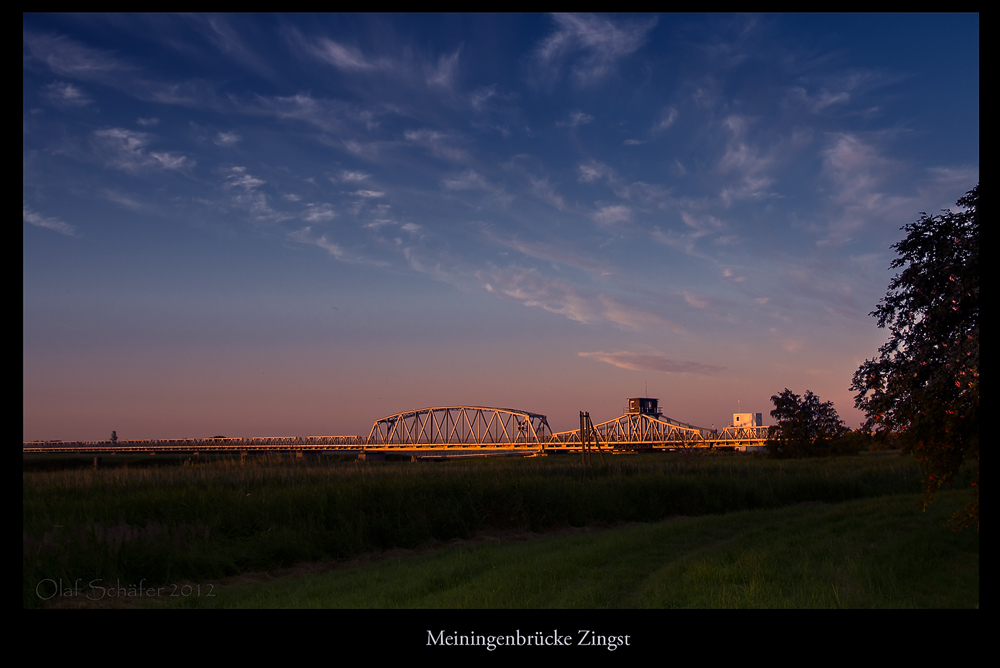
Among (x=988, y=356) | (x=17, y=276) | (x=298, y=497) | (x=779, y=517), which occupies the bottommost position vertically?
(x=779, y=517)

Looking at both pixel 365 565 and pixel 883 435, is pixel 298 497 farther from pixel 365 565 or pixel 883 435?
pixel 883 435

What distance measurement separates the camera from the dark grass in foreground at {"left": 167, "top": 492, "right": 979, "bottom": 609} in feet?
24.8

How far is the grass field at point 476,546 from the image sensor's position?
823 cm

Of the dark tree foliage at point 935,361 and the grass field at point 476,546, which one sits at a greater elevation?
the dark tree foliage at point 935,361

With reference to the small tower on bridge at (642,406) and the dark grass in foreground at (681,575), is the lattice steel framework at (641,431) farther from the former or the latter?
the dark grass in foreground at (681,575)

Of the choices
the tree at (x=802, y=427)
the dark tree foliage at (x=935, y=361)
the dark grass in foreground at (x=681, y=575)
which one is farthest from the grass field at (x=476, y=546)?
the tree at (x=802, y=427)

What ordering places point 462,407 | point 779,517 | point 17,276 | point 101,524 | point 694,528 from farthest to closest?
point 462,407 < point 779,517 < point 694,528 < point 101,524 < point 17,276

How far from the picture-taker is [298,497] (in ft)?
52.2

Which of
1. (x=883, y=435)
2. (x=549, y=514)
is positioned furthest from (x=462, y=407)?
(x=883, y=435)

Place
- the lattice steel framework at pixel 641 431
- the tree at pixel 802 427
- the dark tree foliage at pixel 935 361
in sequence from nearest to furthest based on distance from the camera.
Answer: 1. the dark tree foliage at pixel 935 361
2. the tree at pixel 802 427
3. the lattice steel framework at pixel 641 431

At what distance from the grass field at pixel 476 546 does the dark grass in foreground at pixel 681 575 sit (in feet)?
0.14

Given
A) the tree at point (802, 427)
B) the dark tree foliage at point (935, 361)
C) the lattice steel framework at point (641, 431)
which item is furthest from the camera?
the lattice steel framework at point (641, 431)

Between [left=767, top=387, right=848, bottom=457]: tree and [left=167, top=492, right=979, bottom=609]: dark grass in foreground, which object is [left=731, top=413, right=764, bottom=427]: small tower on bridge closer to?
[left=767, top=387, right=848, bottom=457]: tree
